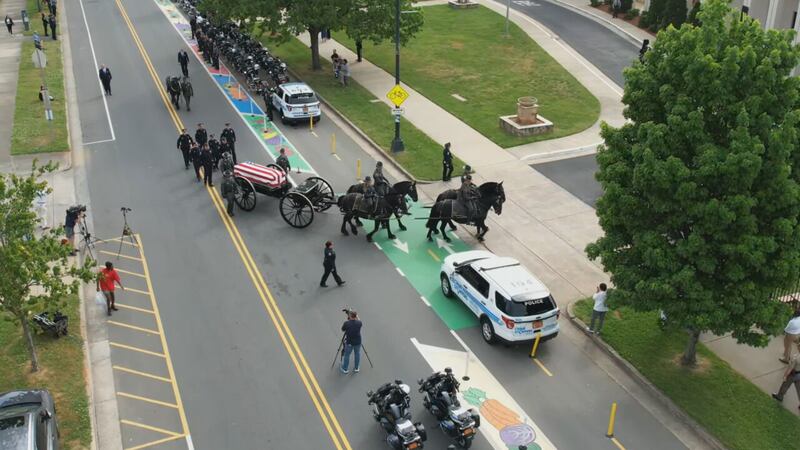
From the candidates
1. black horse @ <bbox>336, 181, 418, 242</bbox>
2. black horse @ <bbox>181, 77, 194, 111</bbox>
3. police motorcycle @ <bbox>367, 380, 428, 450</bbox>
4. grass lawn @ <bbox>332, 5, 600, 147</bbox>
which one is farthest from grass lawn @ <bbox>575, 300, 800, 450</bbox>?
black horse @ <bbox>181, 77, 194, 111</bbox>

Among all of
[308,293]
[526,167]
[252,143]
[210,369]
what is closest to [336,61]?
[252,143]

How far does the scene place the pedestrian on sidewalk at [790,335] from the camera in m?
17.2

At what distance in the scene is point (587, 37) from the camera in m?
49.2

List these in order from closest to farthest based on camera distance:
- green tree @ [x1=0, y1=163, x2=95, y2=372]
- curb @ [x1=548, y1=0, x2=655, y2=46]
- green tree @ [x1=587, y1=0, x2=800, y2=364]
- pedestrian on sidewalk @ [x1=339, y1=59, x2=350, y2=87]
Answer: green tree @ [x1=587, y1=0, x2=800, y2=364]
green tree @ [x1=0, y1=163, x2=95, y2=372]
pedestrian on sidewalk @ [x1=339, y1=59, x2=350, y2=87]
curb @ [x1=548, y1=0, x2=655, y2=46]

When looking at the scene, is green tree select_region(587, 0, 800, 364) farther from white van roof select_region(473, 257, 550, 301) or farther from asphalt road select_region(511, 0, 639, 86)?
asphalt road select_region(511, 0, 639, 86)

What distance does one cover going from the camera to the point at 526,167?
95.7 ft

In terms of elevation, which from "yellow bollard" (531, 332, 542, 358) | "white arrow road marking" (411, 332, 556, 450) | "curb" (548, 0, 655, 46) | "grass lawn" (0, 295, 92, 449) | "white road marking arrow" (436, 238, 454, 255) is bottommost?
"white arrow road marking" (411, 332, 556, 450)

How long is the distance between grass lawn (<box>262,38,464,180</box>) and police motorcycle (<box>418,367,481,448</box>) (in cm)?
1345

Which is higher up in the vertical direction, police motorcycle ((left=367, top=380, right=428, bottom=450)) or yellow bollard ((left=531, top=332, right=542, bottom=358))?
police motorcycle ((left=367, top=380, right=428, bottom=450))

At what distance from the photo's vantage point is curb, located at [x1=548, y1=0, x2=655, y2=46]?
48.8 meters

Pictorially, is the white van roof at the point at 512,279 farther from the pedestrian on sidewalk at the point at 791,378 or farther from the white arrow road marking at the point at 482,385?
the pedestrian on sidewalk at the point at 791,378

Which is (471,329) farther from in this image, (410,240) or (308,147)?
(308,147)

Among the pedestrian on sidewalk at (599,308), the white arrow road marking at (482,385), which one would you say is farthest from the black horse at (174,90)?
the pedestrian on sidewalk at (599,308)

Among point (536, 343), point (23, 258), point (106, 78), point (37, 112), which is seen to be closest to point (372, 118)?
point (106, 78)
